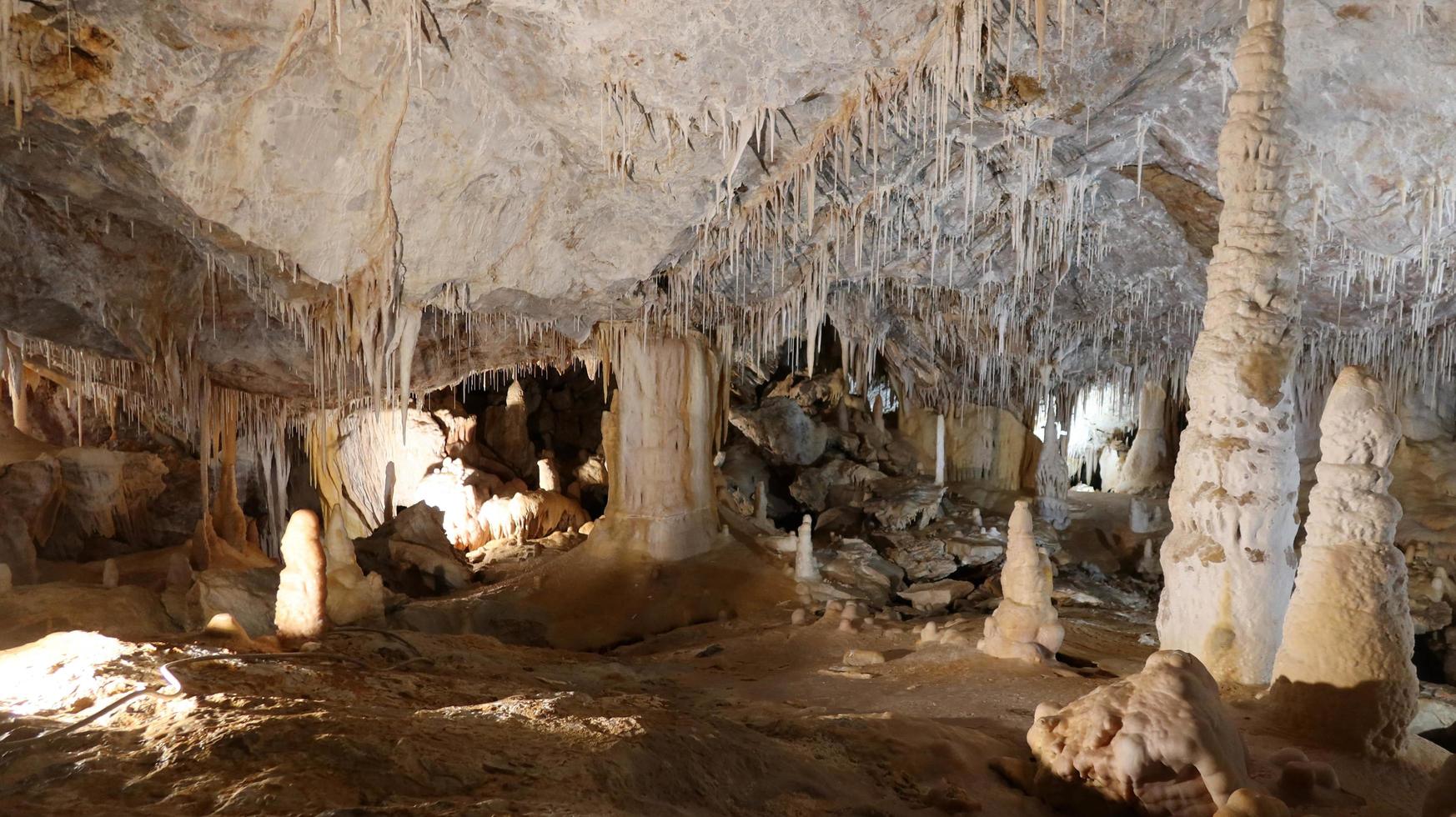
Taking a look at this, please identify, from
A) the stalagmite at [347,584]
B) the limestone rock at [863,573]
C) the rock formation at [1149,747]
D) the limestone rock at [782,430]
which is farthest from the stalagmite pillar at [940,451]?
the rock formation at [1149,747]

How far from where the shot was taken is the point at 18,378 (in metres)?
12.2

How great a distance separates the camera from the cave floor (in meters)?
3.11

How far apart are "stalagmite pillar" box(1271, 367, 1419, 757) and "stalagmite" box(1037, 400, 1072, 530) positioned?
1558cm

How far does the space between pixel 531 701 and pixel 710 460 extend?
9.25 metres

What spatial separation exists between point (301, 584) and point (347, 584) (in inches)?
66.9

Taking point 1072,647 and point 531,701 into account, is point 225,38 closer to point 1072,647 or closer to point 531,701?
point 531,701

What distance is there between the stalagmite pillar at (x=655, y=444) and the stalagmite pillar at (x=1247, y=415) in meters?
7.66

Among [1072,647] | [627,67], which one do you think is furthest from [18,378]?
[1072,647]

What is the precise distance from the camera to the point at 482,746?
12.3 ft

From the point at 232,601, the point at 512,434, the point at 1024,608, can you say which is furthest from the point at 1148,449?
the point at 232,601

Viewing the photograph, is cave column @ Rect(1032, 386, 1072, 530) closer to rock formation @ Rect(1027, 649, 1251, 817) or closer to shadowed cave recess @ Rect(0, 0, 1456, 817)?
shadowed cave recess @ Rect(0, 0, 1456, 817)

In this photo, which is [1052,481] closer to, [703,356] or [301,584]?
[703,356]

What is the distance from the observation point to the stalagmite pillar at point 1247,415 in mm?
6188

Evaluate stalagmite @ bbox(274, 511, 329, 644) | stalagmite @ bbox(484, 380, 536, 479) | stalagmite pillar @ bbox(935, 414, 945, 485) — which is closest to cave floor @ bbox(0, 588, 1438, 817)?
stalagmite @ bbox(274, 511, 329, 644)
